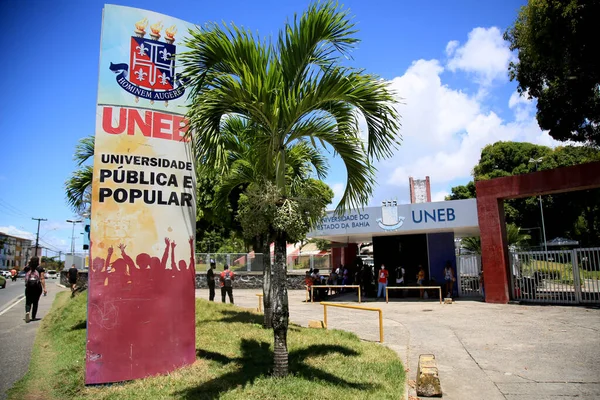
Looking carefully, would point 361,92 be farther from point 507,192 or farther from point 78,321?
point 507,192

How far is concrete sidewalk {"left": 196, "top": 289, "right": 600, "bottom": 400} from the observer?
6.32 meters

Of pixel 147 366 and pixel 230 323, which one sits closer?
pixel 147 366

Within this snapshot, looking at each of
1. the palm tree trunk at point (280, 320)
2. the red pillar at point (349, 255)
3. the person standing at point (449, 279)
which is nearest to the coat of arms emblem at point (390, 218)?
the person standing at point (449, 279)

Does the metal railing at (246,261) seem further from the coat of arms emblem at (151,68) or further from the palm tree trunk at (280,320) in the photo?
the palm tree trunk at (280,320)

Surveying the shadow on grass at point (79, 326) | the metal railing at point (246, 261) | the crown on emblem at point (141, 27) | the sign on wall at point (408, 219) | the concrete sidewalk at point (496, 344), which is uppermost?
the crown on emblem at point (141, 27)

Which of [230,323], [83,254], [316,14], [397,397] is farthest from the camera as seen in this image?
[83,254]

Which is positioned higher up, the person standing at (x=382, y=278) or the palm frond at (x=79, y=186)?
the palm frond at (x=79, y=186)

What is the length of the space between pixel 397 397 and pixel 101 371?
432 centimetres

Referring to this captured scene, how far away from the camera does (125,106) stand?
686 cm

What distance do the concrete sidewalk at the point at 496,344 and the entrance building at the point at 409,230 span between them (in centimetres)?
381

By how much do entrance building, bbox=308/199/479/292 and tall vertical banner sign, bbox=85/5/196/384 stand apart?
9174mm

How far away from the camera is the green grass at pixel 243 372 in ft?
18.2

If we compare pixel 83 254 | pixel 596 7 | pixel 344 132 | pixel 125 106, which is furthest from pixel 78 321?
pixel 83 254

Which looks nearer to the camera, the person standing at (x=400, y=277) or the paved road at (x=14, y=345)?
the paved road at (x=14, y=345)
